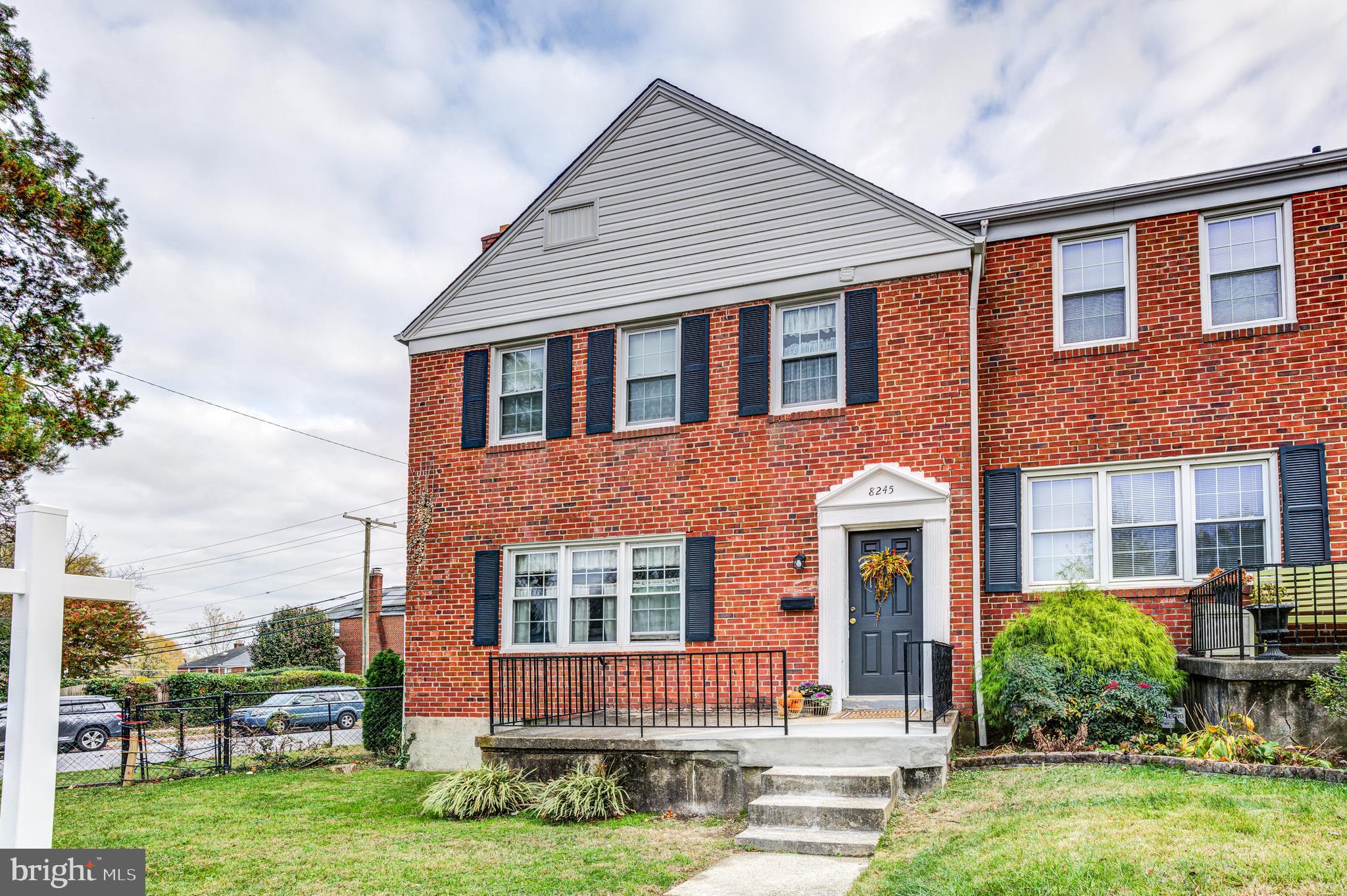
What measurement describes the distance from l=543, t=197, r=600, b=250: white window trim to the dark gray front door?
217 inches

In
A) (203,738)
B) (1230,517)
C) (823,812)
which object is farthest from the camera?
(203,738)

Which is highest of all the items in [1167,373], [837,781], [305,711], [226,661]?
[1167,373]

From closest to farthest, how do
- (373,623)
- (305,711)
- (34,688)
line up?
(34,688)
(305,711)
(373,623)

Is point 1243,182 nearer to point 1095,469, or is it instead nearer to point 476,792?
point 1095,469

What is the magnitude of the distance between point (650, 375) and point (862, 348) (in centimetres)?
281

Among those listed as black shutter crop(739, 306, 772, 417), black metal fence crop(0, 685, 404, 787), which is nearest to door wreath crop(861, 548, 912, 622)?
black shutter crop(739, 306, 772, 417)

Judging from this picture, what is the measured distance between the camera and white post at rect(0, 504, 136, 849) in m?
3.71

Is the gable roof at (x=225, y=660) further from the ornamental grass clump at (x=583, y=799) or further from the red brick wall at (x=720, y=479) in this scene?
the ornamental grass clump at (x=583, y=799)

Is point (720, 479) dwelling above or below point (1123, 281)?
below

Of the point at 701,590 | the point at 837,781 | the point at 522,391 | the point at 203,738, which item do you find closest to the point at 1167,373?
the point at 701,590

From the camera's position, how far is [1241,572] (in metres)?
9.05

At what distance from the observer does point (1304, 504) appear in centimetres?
995

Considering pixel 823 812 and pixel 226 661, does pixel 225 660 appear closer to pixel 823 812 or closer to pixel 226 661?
pixel 226 661

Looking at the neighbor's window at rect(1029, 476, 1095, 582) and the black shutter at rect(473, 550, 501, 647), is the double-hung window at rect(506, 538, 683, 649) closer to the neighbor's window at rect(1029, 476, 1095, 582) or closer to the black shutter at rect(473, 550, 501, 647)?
the black shutter at rect(473, 550, 501, 647)
